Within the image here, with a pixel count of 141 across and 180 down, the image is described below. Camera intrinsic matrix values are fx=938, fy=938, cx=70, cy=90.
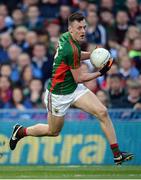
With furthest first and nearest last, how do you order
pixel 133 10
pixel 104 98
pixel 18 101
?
pixel 133 10
pixel 18 101
pixel 104 98

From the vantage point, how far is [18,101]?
1805 centimetres

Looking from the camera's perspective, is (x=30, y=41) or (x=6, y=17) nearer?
(x=30, y=41)

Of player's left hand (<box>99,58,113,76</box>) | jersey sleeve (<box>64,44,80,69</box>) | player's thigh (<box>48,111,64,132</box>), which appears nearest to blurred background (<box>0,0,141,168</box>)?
player's thigh (<box>48,111,64,132</box>)

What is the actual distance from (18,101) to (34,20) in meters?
2.64

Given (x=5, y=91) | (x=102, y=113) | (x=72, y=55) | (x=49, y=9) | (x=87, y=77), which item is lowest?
(x=5, y=91)

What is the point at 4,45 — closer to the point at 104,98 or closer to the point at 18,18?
the point at 18,18

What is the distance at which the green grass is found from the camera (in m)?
12.8

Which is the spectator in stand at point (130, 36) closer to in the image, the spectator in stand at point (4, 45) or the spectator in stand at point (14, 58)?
the spectator in stand at point (14, 58)

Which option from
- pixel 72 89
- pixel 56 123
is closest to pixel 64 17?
pixel 72 89

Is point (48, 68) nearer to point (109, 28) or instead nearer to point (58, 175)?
point (109, 28)

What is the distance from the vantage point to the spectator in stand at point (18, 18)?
65.4 feet

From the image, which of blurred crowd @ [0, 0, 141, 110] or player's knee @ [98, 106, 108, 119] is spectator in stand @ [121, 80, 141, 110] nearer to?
blurred crowd @ [0, 0, 141, 110]

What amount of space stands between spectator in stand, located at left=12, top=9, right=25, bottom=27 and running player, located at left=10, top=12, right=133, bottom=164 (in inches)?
248

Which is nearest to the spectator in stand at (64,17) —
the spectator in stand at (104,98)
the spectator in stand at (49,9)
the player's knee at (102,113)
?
the spectator in stand at (49,9)
